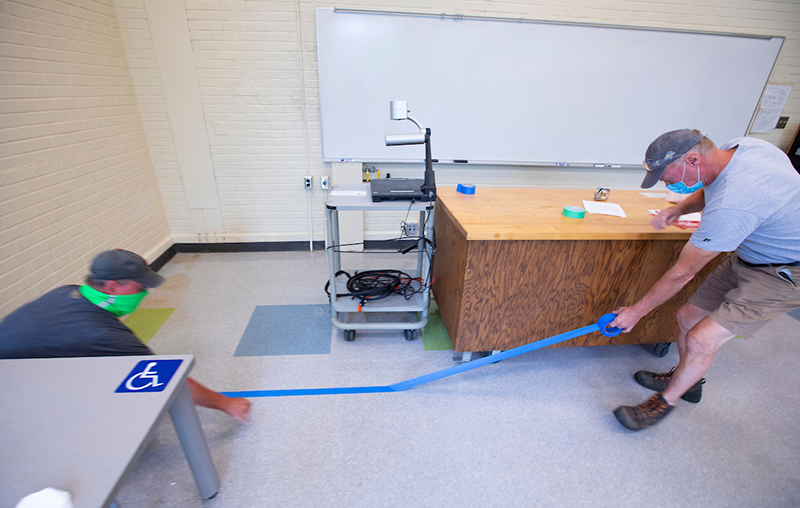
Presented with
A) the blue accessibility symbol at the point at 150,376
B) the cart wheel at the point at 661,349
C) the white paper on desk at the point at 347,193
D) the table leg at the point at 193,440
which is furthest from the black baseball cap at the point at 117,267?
the cart wheel at the point at 661,349

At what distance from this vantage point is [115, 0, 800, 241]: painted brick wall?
101 inches

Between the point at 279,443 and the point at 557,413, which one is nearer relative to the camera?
the point at 279,443

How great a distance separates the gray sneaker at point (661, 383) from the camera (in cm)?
176

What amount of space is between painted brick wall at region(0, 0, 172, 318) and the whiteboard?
1.50 meters

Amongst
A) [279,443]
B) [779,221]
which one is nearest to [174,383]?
[279,443]

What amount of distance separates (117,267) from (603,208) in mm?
2279

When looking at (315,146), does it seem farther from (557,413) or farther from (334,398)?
(557,413)

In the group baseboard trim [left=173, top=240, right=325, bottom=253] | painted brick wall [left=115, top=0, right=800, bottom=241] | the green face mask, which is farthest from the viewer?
baseboard trim [left=173, top=240, right=325, bottom=253]

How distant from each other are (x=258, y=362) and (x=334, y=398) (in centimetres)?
54

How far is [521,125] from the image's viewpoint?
3.02 meters

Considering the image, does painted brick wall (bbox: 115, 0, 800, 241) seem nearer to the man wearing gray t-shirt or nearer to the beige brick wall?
the beige brick wall

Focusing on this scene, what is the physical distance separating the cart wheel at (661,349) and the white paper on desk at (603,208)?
912 mm

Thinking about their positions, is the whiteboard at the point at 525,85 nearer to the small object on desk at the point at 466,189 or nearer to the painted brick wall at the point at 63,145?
the small object on desk at the point at 466,189

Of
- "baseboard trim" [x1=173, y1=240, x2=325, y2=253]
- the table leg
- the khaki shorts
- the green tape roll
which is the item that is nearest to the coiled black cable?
the green tape roll
